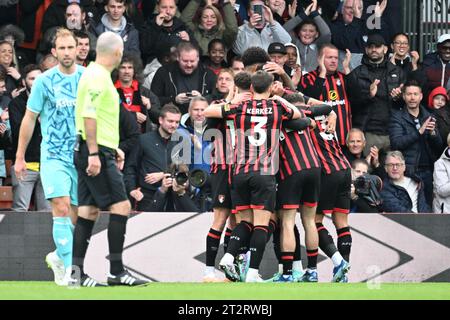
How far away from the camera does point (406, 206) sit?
16016 mm

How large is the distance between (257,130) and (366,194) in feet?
9.53

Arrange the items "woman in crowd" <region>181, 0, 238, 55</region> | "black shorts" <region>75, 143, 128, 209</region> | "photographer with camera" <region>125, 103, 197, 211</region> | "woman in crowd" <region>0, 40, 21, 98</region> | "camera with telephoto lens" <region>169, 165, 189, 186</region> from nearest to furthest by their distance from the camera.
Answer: "black shorts" <region>75, 143, 128, 209</region>, "camera with telephoto lens" <region>169, 165, 189, 186</region>, "photographer with camera" <region>125, 103, 197, 211</region>, "woman in crowd" <region>0, 40, 21, 98</region>, "woman in crowd" <region>181, 0, 238, 55</region>

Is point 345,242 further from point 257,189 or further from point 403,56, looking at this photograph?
Answer: point 403,56

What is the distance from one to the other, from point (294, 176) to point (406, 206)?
342 centimetres

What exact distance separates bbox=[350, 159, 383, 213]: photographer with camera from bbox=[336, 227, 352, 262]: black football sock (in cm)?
143

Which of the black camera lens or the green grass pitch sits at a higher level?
the black camera lens

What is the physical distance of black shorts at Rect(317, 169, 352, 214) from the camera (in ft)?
44.6

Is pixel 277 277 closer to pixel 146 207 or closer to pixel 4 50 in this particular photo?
pixel 146 207

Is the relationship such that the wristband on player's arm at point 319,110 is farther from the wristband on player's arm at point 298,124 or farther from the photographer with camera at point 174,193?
the photographer with camera at point 174,193

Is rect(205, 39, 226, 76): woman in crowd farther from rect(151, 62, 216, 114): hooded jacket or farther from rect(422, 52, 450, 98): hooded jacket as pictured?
rect(422, 52, 450, 98): hooded jacket

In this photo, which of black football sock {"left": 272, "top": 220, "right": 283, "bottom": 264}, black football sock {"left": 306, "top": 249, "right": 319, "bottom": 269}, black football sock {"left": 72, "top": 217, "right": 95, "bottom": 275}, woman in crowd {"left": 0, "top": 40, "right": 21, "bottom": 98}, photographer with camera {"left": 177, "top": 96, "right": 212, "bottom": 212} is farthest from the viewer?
woman in crowd {"left": 0, "top": 40, "right": 21, "bottom": 98}

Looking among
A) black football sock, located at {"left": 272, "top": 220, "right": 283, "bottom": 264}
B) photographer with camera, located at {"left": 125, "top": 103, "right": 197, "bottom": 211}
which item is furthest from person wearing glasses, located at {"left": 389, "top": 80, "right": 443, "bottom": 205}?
black football sock, located at {"left": 272, "top": 220, "right": 283, "bottom": 264}

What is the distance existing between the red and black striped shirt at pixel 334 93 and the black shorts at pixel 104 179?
243 inches

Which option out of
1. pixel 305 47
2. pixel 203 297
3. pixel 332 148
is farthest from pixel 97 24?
pixel 203 297
